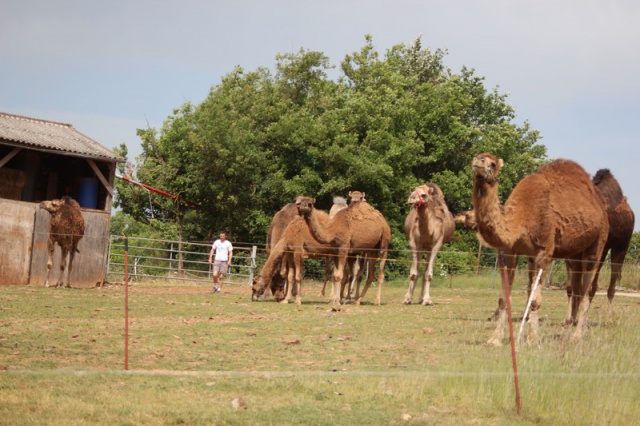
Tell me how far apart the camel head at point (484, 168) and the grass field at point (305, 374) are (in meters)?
2.36

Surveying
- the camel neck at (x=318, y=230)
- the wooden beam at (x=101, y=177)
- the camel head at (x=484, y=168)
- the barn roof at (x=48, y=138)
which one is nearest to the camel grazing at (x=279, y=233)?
the camel neck at (x=318, y=230)

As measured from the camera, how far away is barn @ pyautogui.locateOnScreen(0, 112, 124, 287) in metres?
28.1

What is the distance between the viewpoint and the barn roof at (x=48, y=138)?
28.3m

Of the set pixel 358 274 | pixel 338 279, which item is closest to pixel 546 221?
pixel 338 279

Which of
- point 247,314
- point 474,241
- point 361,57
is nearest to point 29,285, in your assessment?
point 247,314

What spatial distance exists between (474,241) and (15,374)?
3742 centimetres

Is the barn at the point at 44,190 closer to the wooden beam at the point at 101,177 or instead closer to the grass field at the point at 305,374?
the wooden beam at the point at 101,177

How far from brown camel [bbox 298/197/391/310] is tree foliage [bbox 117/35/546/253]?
1626 cm

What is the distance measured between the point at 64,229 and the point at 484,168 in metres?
17.6

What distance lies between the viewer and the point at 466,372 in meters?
10.9

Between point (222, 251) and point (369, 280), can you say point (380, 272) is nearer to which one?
point (369, 280)

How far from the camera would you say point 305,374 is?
A: 1105 cm

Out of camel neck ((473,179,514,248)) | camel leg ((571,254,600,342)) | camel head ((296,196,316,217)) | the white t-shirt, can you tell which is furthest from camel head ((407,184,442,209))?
the white t-shirt

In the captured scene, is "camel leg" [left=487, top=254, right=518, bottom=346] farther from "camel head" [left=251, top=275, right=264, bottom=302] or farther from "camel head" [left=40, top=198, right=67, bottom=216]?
"camel head" [left=40, top=198, right=67, bottom=216]
